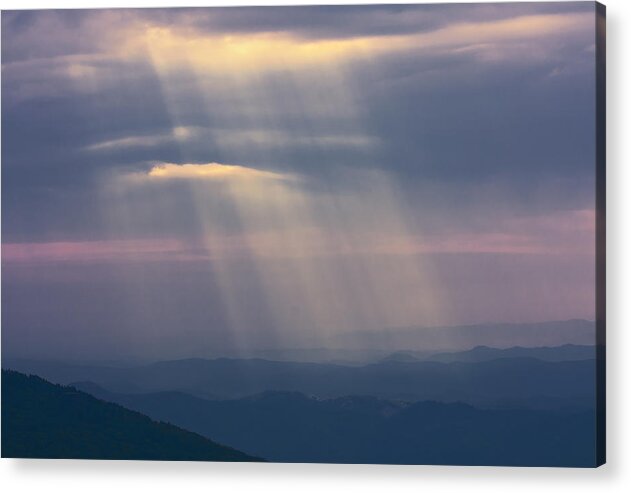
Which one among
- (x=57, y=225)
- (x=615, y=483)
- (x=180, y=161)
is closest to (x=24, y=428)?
(x=57, y=225)

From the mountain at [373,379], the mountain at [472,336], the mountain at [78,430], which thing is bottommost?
the mountain at [78,430]

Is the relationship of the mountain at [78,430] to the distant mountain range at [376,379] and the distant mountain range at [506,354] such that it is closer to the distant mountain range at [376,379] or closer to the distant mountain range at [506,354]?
the distant mountain range at [376,379]

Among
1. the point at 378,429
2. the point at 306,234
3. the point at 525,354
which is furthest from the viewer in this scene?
the point at 306,234

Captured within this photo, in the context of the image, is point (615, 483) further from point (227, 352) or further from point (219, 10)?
point (219, 10)

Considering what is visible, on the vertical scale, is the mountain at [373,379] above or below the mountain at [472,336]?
below

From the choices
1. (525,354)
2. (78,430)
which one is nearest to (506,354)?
(525,354)

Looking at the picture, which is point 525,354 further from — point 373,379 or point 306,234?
point 306,234

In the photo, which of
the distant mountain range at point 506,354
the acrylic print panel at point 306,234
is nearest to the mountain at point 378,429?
the acrylic print panel at point 306,234
